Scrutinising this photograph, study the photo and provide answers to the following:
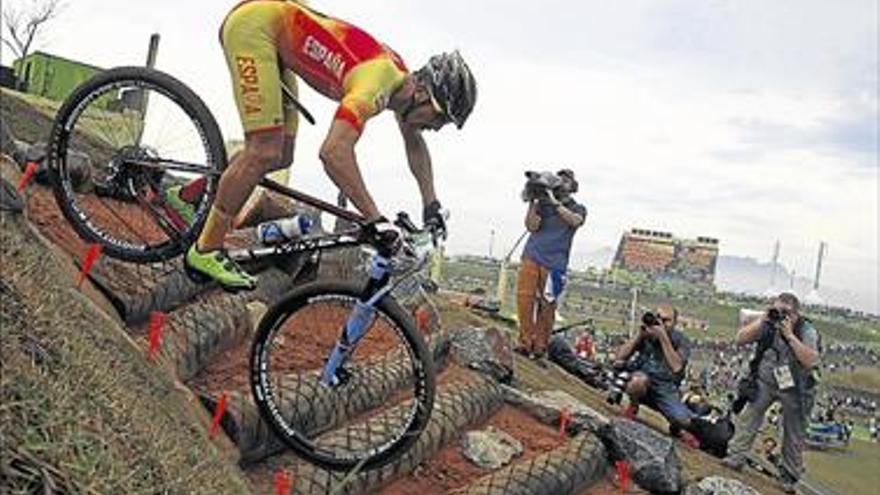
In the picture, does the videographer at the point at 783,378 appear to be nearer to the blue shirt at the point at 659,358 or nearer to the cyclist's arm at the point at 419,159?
the blue shirt at the point at 659,358

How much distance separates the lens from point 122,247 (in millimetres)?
5789

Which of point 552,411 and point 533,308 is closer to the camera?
point 552,411

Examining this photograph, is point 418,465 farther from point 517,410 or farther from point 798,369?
point 798,369

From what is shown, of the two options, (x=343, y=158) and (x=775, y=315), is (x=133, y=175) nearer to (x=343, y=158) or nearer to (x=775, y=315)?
(x=343, y=158)

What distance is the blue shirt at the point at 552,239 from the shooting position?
33.9 ft

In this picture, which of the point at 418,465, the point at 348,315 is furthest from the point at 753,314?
the point at 348,315

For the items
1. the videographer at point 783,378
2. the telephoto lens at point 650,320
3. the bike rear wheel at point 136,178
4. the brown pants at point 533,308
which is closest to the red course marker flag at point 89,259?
the bike rear wheel at point 136,178

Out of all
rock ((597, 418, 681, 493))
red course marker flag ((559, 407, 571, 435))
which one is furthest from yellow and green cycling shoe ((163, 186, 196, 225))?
rock ((597, 418, 681, 493))

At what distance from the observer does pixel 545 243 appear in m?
Result: 10.5

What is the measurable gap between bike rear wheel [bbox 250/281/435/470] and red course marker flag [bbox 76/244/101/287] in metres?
1.18

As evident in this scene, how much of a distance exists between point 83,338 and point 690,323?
6241cm

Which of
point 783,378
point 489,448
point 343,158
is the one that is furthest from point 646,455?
point 343,158

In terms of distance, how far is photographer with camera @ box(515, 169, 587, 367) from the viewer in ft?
33.1

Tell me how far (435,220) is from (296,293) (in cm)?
88
